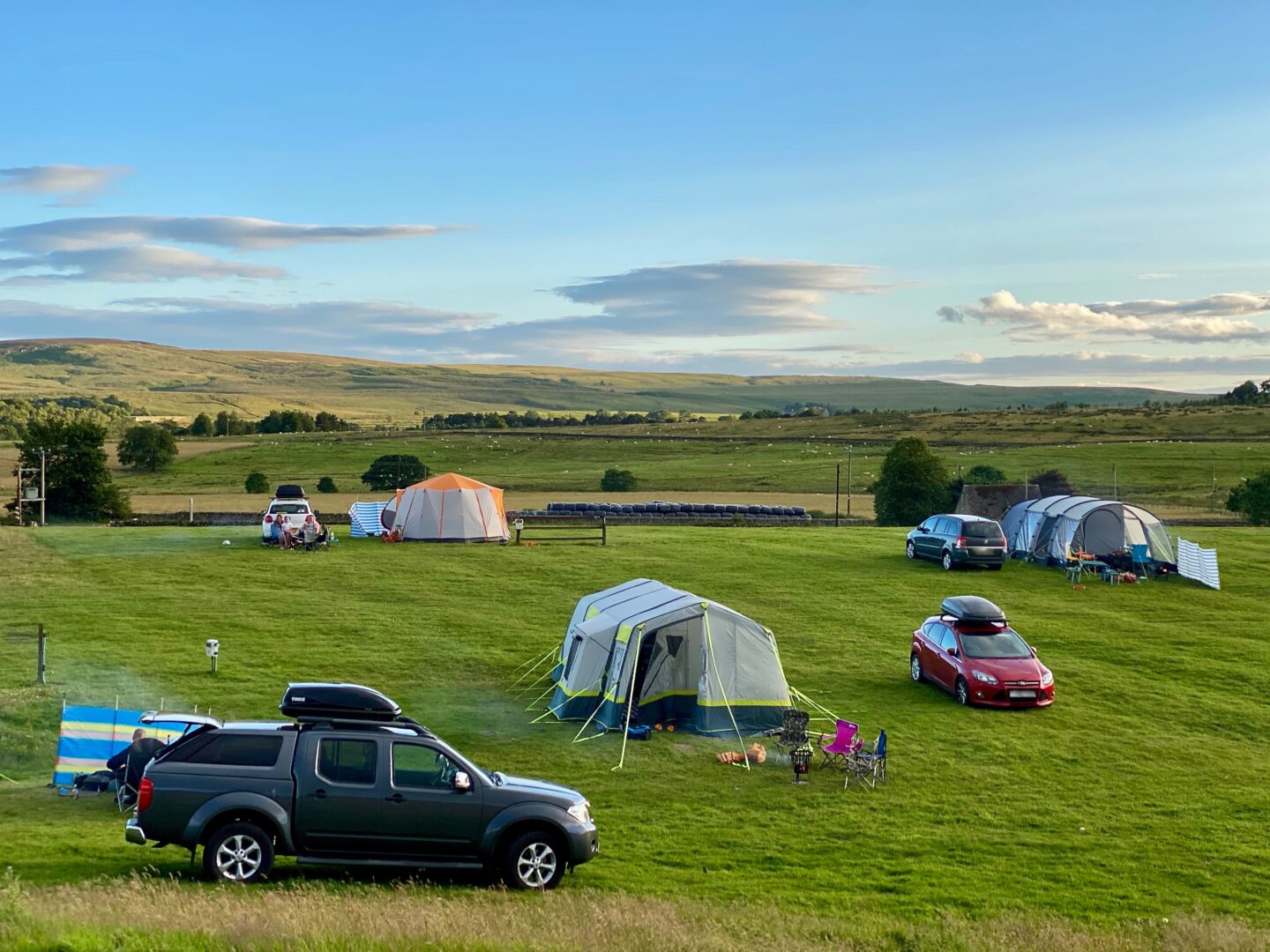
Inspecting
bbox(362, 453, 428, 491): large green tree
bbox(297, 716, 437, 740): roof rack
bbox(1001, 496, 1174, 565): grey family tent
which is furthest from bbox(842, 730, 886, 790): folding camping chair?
bbox(362, 453, 428, 491): large green tree

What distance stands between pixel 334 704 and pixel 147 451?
10450 centimetres

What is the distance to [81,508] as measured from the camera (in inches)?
2566

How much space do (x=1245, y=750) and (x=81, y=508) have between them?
61.3 metres

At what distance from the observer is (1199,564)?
39719 mm

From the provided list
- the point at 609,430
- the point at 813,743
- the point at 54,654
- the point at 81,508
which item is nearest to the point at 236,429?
the point at 609,430

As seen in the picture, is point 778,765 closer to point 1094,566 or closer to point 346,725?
point 346,725

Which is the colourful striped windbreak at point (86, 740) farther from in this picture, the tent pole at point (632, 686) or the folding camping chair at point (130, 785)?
the tent pole at point (632, 686)

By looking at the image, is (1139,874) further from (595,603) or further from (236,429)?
(236,429)

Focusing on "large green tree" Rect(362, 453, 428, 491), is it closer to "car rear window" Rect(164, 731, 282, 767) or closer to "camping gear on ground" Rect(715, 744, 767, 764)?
"camping gear on ground" Rect(715, 744, 767, 764)

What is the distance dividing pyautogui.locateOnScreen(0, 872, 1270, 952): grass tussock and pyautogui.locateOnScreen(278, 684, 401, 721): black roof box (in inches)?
83.4

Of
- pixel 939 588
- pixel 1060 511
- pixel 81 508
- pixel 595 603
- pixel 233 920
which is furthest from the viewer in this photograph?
pixel 81 508

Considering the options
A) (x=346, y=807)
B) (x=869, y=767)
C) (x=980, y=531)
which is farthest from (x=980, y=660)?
(x=980, y=531)

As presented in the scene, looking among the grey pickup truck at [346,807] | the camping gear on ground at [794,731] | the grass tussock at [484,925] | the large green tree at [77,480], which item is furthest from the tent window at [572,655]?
the large green tree at [77,480]

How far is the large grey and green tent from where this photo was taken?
21797 millimetres
